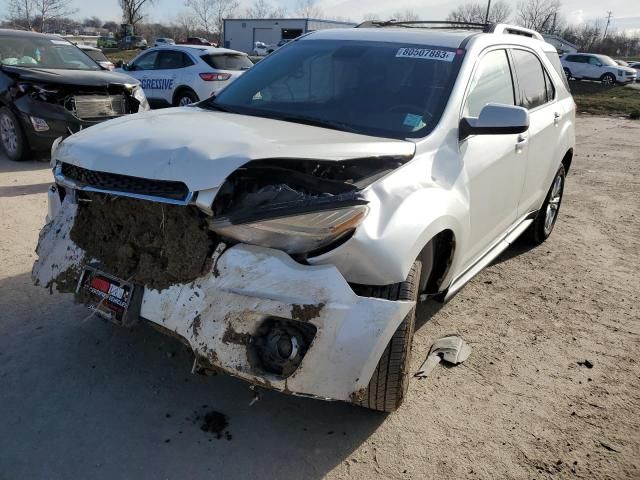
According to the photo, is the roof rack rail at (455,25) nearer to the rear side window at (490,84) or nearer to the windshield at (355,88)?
the rear side window at (490,84)

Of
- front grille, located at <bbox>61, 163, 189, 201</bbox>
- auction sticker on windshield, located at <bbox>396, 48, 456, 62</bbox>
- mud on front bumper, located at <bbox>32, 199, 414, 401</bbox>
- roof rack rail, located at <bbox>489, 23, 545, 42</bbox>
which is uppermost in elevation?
roof rack rail, located at <bbox>489, 23, 545, 42</bbox>

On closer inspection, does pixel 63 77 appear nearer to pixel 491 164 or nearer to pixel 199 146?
pixel 199 146

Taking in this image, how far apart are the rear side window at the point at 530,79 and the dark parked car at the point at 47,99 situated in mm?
5227

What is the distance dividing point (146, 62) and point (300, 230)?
1152 cm

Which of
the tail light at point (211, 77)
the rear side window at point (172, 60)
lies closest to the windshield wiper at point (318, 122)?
the tail light at point (211, 77)

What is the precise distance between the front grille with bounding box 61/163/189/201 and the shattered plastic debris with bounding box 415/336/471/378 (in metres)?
1.71

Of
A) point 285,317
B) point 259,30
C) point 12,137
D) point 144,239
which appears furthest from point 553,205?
point 259,30

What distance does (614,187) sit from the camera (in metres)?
8.43

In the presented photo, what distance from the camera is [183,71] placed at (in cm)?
1173

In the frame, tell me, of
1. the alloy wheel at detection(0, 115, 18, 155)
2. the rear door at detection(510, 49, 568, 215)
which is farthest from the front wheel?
the rear door at detection(510, 49, 568, 215)

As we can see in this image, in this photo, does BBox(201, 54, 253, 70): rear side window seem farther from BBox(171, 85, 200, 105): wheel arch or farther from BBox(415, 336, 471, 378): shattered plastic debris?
BBox(415, 336, 471, 378): shattered plastic debris

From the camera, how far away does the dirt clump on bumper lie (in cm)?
242

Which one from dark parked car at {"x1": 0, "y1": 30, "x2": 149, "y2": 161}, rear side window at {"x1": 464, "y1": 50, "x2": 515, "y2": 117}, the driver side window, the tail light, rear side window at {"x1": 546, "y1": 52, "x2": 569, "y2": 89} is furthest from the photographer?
the driver side window

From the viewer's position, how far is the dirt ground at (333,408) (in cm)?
246
